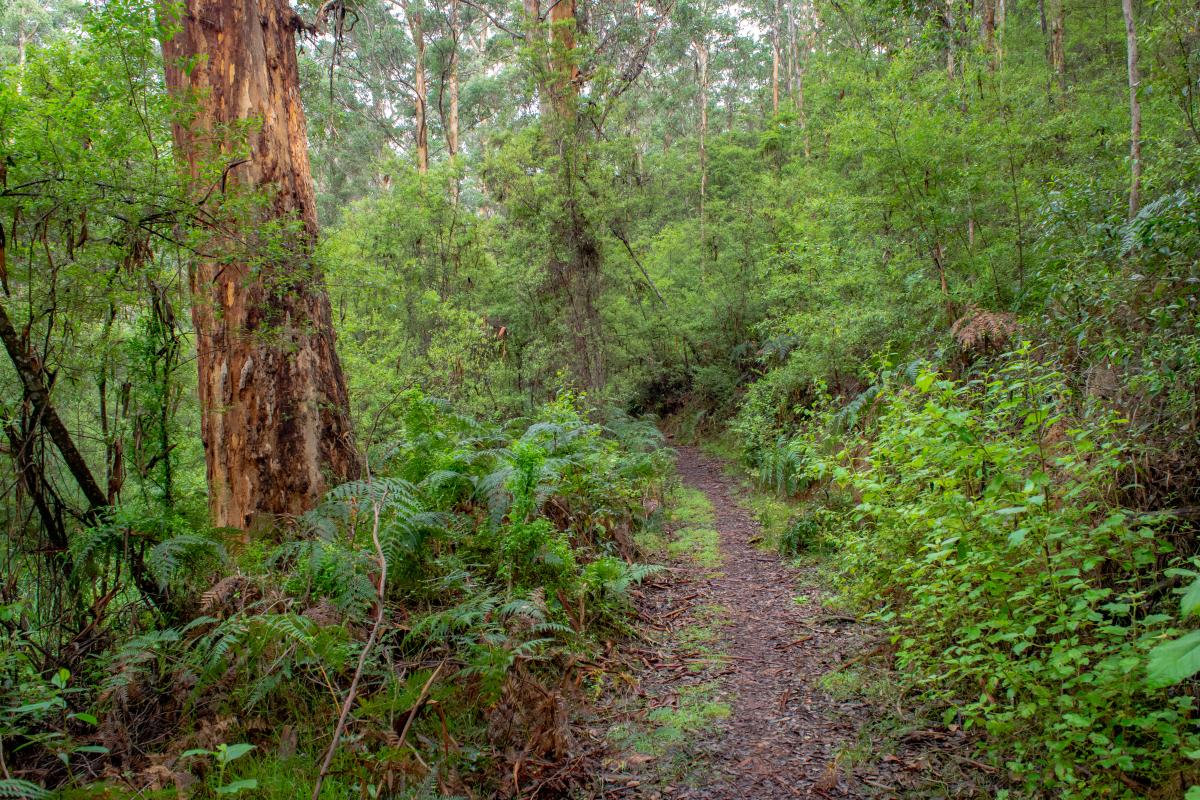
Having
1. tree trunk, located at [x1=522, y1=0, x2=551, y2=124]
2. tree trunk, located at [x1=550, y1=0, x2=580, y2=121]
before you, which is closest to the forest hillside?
tree trunk, located at [x1=550, y1=0, x2=580, y2=121]

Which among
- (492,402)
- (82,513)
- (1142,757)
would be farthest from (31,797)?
(492,402)

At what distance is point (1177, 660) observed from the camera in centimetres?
148

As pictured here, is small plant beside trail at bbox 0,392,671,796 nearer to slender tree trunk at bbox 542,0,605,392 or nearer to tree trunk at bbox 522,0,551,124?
slender tree trunk at bbox 542,0,605,392

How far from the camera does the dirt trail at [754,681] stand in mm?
3055

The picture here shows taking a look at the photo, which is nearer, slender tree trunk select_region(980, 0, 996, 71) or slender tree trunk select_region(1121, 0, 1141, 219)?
slender tree trunk select_region(1121, 0, 1141, 219)

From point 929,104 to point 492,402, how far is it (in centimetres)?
846

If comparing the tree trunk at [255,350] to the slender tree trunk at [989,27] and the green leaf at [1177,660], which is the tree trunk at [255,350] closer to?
the green leaf at [1177,660]

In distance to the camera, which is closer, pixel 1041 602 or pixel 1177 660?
pixel 1177 660

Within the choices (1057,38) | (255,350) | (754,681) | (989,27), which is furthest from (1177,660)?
(1057,38)

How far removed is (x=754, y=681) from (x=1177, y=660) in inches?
113

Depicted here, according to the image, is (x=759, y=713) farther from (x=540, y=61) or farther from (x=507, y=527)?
(x=540, y=61)

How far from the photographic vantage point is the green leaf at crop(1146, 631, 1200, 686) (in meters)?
1.42

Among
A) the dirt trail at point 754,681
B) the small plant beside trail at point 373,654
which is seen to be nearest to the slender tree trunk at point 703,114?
the dirt trail at point 754,681

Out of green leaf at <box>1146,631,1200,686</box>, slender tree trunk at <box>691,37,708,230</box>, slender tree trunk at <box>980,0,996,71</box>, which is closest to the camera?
green leaf at <box>1146,631,1200,686</box>
